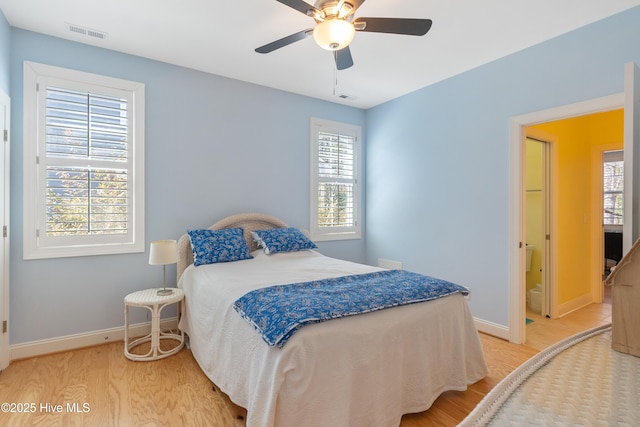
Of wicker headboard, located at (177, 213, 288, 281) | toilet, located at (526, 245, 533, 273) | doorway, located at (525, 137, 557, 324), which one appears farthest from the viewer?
toilet, located at (526, 245, 533, 273)

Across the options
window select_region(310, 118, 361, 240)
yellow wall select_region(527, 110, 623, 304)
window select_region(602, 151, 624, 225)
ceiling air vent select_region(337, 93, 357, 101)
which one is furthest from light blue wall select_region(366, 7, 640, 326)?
window select_region(602, 151, 624, 225)

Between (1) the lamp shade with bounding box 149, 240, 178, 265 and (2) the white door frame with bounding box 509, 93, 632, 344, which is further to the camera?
(2) the white door frame with bounding box 509, 93, 632, 344

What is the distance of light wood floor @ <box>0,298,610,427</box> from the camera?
6.54 feet

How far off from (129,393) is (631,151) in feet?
9.62

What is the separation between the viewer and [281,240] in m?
3.59

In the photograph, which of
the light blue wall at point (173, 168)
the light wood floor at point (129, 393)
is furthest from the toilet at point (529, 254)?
the light blue wall at point (173, 168)

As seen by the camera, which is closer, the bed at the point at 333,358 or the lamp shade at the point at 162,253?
the bed at the point at 333,358

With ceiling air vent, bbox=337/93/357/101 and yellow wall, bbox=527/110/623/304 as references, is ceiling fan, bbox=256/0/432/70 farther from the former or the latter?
→ yellow wall, bbox=527/110/623/304

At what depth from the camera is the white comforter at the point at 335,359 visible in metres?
1.60

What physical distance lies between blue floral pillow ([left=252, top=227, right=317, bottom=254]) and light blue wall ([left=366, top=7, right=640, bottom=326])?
144 cm

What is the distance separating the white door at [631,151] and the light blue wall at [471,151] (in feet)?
7.35

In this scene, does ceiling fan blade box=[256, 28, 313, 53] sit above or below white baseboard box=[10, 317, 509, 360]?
above

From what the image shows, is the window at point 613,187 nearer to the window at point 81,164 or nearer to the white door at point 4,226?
the window at point 81,164

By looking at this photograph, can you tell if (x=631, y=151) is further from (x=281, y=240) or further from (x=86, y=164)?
(x=86, y=164)
